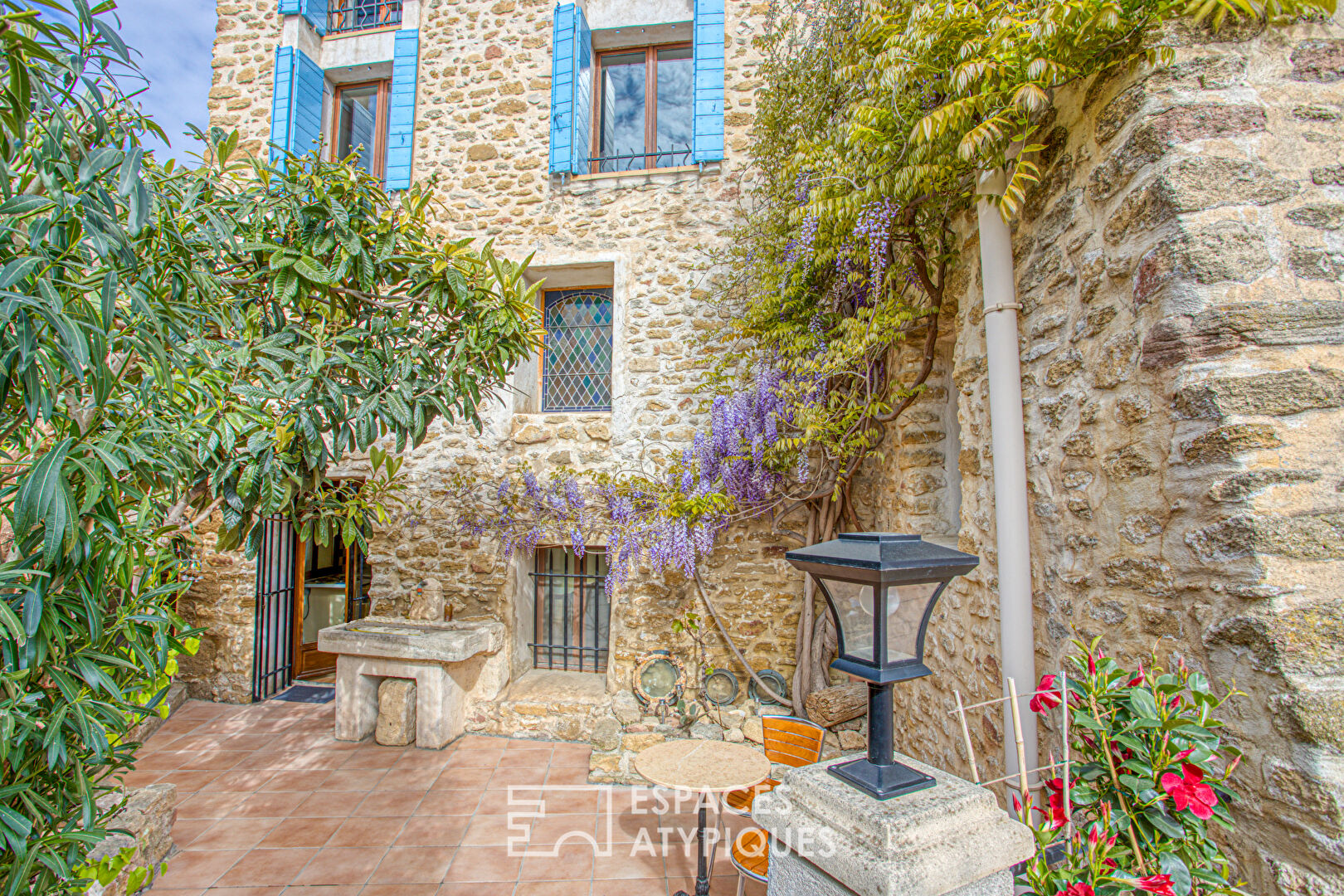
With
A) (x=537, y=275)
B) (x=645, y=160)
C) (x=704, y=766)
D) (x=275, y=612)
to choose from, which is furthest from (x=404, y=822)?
(x=645, y=160)

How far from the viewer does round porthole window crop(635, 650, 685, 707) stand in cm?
381

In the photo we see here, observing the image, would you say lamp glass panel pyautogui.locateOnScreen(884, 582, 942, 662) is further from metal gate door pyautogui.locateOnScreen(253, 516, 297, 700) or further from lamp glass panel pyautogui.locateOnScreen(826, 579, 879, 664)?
metal gate door pyautogui.locateOnScreen(253, 516, 297, 700)

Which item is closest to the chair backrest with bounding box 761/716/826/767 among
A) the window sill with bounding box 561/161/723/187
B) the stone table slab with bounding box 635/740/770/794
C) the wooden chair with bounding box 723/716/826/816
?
the wooden chair with bounding box 723/716/826/816

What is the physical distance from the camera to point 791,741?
252 cm

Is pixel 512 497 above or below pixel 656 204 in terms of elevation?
below

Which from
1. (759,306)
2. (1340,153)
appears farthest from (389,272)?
(1340,153)

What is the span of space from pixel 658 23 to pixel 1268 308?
4.27 meters

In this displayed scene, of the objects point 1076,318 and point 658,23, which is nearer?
point 1076,318

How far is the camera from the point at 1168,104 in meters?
1.44

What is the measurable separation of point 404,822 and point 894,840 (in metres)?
2.71

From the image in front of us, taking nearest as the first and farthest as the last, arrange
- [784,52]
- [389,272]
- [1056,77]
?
1. [1056,77]
2. [389,272]
3. [784,52]

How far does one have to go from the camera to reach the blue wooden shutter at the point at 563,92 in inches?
165

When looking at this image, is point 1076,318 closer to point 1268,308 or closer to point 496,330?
point 1268,308

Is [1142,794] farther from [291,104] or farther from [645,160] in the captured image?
[291,104]
